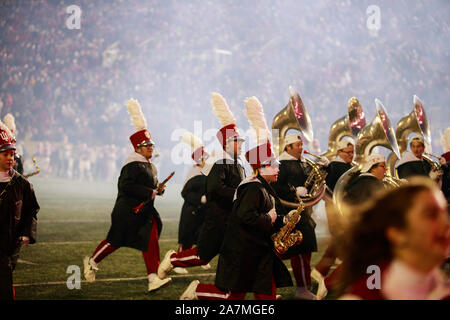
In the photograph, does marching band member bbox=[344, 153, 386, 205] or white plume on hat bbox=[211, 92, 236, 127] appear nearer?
marching band member bbox=[344, 153, 386, 205]

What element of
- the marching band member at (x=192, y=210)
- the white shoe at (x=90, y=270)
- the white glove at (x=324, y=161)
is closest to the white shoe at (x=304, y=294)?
the white glove at (x=324, y=161)

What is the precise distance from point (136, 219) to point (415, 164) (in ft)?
12.9

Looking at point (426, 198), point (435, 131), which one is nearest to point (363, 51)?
point (435, 131)

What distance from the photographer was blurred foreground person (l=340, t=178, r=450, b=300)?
1.88 meters

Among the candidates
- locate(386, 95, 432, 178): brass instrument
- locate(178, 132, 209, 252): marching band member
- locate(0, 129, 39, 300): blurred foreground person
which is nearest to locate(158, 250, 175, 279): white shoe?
locate(0, 129, 39, 300): blurred foreground person

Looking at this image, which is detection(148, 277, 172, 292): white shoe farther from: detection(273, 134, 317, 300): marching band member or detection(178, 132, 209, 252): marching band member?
detection(178, 132, 209, 252): marching band member

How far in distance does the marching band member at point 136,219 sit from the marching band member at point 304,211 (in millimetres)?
1408

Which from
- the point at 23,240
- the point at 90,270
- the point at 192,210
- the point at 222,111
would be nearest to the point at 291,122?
the point at 222,111

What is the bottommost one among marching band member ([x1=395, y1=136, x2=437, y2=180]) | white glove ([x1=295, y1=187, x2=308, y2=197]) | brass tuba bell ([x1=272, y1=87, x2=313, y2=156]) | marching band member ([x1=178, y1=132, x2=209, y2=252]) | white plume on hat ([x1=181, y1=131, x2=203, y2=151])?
marching band member ([x1=178, y1=132, x2=209, y2=252])

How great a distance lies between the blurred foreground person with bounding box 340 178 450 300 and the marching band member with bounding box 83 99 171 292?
195 inches

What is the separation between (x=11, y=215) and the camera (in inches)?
193

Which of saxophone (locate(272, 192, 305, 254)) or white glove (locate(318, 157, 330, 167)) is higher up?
white glove (locate(318, 157, 330, 167))

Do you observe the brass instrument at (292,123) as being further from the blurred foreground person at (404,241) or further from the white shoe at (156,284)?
the blurred foreground person at (404,241)

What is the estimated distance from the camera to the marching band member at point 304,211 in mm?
6523
